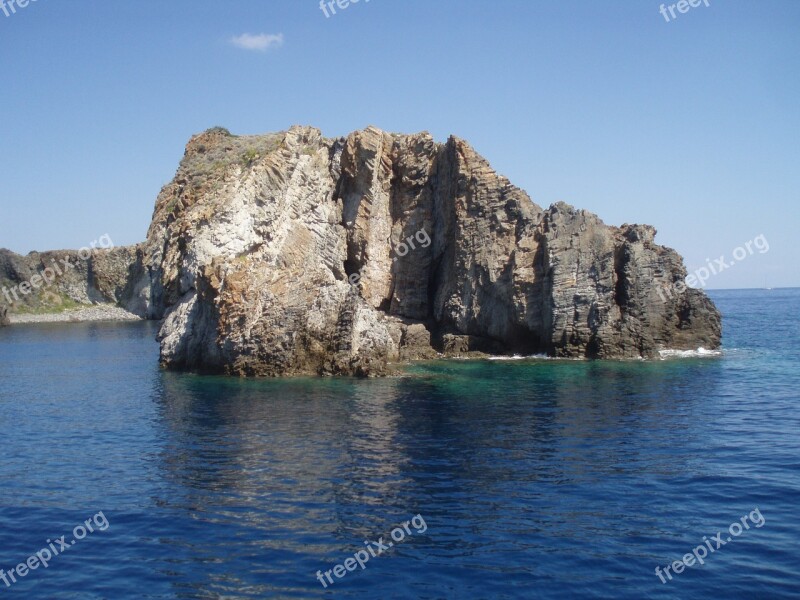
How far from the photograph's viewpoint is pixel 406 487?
75.5 feet

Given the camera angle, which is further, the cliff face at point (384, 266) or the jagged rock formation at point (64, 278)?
the jagged rock formation at point (64, 278)

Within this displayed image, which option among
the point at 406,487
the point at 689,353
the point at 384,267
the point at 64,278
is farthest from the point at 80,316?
the point at 406,487

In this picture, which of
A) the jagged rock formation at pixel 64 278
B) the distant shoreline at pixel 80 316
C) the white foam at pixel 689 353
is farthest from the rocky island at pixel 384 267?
the jagged rock formation at pixel 64 278

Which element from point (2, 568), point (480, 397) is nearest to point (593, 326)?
point (480, 397)

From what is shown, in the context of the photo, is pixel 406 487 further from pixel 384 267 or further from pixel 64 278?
pixel 64 278

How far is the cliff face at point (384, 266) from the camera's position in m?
48.0

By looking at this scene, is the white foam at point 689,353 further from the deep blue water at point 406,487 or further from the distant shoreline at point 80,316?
the distant shoreline at point 80,316

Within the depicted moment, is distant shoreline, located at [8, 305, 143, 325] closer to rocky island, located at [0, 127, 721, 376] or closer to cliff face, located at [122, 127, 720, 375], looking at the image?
rocky island, located at [0, 127, 721, 376]

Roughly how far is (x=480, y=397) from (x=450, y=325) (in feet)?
80.6

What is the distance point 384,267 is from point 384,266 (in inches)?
3.8

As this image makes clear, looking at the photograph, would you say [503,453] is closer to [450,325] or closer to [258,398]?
[258,398]

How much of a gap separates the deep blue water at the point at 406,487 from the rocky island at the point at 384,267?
6.31 m

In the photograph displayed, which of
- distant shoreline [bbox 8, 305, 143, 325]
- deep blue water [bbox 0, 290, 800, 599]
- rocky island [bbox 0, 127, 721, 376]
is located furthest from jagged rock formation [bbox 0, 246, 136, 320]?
deep blue water [bbox 0, 290, 800, 599]

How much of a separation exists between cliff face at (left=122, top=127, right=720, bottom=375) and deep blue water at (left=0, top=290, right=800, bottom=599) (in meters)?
6.21
